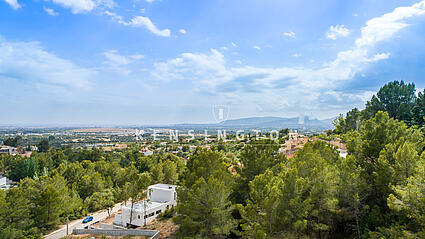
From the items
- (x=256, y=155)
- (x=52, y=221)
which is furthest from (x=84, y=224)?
(x=256, y=155)

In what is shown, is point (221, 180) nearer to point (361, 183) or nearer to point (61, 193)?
point (361, 183)

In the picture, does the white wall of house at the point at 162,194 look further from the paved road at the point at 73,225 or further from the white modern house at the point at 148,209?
the paved road at the point at 73,225

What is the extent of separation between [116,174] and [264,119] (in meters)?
46.5

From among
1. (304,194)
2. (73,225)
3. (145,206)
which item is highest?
(304,194)

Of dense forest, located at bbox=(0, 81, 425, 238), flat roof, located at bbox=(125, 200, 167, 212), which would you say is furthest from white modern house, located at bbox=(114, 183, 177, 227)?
dense forest, located at bbox=(0, 81, 425, 238)

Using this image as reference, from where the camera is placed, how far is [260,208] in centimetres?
1262

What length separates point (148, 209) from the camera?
81.5 ft

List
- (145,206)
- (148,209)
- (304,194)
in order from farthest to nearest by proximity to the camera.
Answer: (148,209), (145,206), (304,194)

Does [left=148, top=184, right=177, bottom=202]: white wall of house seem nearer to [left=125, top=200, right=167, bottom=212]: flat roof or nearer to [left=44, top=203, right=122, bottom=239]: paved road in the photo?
[left=125, top=200, right=167, bottom=212]: flat roof

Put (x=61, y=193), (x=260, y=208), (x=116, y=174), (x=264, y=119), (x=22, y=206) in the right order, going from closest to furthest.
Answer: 1. (x=260, y=208)
2. (x=22, y=206)
3. (x=61, y=193)
4. (x=116, y=174)
5. (x=264, y=119)

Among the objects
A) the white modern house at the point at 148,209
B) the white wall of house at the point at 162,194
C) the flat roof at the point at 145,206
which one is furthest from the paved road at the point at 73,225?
the white wall of house at the point at 162,194

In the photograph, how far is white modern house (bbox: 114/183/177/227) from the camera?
24.1 meters

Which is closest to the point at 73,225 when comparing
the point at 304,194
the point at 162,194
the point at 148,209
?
the point at 148,209

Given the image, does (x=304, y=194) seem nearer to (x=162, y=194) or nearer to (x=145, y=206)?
(x=145, y=206)
